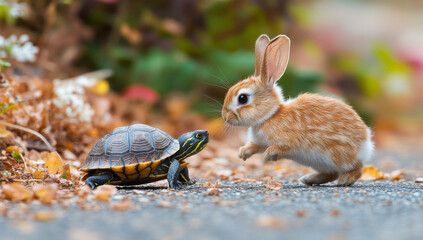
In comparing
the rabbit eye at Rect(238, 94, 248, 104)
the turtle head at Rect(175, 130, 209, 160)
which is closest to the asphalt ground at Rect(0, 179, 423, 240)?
the turtle head at Rect(175, 130, 209, 160)

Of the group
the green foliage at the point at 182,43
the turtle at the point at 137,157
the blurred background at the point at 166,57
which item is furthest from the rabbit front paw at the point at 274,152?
the green foliage at the point at 182,43

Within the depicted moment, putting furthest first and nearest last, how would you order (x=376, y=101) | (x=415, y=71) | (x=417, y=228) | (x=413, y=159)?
(x=415, y=71)
(x=376, y=101)
(x=413, y=159)
(x=417, y=228)

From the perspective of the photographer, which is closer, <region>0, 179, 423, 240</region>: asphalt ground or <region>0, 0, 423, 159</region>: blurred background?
<region>0, 179, 423, 240</region>: asphalt ground

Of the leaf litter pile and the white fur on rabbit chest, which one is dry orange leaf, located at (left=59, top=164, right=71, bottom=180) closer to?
the leaf litter pile

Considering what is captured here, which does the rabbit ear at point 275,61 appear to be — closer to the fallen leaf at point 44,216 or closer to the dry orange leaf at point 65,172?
the dry orange leaf at point 65,172

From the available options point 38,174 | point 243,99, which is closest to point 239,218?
→ point 243,99

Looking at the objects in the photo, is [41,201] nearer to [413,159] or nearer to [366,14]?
[413,159]

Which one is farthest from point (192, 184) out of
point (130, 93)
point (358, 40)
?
point (358, 40)
